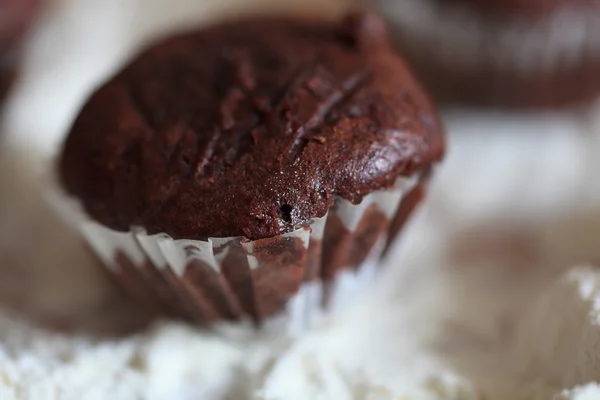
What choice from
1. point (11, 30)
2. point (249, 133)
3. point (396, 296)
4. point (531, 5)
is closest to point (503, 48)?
point (531, 5)

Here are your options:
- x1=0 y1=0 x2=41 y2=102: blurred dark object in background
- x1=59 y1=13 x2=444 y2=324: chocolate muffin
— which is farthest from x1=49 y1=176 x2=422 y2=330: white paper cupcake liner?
x1=0 y1=0 x2=41 y2=102: blurred dark object in background

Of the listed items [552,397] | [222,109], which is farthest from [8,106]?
[552,397]

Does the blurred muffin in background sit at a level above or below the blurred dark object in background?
below

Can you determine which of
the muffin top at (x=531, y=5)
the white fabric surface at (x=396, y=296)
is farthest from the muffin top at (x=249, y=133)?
the muffin top at (x=531, y=5)

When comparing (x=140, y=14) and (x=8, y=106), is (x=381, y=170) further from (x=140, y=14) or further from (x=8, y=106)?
(x=140, y=14)

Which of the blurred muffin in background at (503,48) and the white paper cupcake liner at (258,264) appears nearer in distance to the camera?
the white paper cupcake liner at (258,264)

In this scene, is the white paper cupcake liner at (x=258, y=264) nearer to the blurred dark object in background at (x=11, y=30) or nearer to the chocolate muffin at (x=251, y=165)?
the chocolate muffin at (x=251, y=165)

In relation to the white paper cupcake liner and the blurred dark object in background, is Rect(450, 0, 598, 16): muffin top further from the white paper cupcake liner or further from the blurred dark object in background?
the blurred dark object in background
